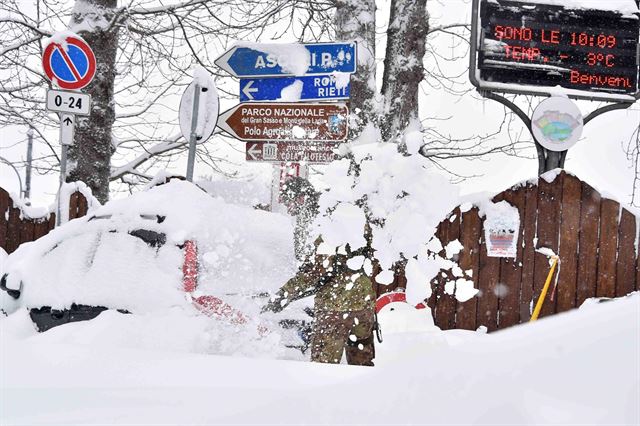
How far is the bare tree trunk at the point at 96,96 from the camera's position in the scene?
8578 millimetres

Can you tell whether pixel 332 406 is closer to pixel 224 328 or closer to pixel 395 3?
pixel 224 328

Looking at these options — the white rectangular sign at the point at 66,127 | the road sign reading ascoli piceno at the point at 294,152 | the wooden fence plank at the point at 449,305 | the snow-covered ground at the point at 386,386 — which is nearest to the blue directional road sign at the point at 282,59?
the road sign reading ascoli piceno at the point at 294,152

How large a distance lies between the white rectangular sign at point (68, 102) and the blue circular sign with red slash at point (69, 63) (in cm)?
21

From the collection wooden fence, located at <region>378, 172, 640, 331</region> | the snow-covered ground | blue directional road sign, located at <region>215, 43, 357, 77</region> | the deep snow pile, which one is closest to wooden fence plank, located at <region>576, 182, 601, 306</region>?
wooden fence, located at <region>378, 172, 640, 331</region>

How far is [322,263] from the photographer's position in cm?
379

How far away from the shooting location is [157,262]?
538cm

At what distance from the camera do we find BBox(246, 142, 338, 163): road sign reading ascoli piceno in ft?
18.9

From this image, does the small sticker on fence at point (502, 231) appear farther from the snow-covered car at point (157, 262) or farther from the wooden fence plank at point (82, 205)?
the wooden fence plank at point (82, 205)

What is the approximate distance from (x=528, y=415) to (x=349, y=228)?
7.39 ft

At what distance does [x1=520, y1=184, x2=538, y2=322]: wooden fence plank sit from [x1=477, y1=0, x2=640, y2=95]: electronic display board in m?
1.45

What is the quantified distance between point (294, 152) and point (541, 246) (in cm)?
433

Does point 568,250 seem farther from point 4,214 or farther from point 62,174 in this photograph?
point 4,214

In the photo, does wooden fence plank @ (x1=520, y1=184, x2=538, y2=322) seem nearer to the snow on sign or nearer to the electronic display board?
the electronic display board

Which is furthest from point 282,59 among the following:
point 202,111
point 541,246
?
point 541,246
